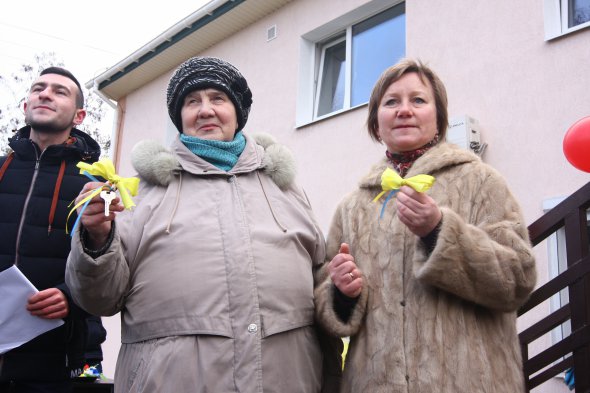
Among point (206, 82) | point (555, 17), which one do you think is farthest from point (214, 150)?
point (555, 17)

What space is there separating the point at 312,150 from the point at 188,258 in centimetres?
499

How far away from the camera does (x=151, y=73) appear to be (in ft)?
34.2

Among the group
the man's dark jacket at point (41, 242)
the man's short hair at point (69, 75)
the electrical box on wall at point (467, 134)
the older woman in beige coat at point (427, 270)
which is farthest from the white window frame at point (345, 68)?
the older woman in beige coat at point (427, 270)

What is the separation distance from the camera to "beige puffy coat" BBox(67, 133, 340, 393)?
1854 mm

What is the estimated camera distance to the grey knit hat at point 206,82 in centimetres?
231

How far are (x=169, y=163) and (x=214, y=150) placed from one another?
0.18 meters

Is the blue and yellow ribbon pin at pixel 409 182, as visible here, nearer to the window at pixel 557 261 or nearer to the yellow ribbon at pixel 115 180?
the yellow ribbon at pixel 115 180

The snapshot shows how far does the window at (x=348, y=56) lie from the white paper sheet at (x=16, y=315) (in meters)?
4.81

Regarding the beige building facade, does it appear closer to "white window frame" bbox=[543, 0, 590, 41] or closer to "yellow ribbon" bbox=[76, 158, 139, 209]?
"white window frame" bbox=[543, 0, 590, 41]

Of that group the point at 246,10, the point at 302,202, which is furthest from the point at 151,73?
the point at 302,202

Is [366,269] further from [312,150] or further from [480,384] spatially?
[312,150]

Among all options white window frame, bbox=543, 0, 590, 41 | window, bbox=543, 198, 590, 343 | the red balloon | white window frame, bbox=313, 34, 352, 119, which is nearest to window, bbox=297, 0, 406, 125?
white window frame, bbox=313, 34, 352, 119

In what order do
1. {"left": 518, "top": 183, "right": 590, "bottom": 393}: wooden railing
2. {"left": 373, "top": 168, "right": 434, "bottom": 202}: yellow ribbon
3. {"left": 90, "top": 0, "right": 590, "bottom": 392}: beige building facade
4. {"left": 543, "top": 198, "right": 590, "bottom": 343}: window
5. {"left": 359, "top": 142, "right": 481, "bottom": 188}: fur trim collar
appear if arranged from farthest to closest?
{"left": 90, "top": 0, "right": 590, "bottom": 392}: beige building facade < {"left": 543, "top": 198, "right": 590, "bottom": 343}: window < {"left": 518, "top": 183, "right": 590, "bottom": 393}: wooden railing < {"left": 359, "top": 142, "right": 481, "bottom": 188}: fur trim collar < {"left": 373, "top": 168, "right": 434, "bottom": 202}: yellow ribbon

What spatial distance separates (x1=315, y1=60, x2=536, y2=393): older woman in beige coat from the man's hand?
1081mm
